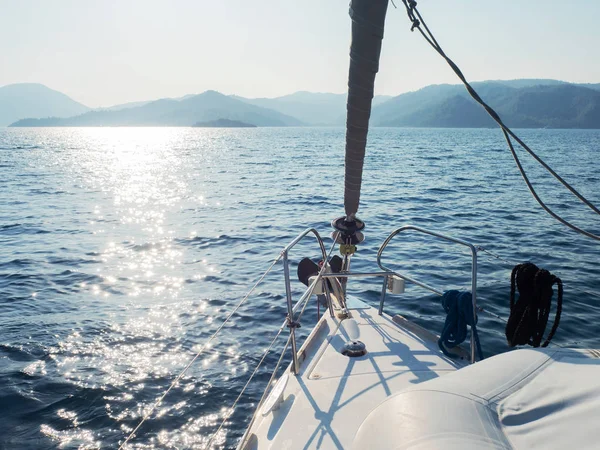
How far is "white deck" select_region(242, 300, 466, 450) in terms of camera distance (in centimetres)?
358

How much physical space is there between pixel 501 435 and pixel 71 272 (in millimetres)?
12231

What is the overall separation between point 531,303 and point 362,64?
2470mm

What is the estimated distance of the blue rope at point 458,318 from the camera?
4.32 m

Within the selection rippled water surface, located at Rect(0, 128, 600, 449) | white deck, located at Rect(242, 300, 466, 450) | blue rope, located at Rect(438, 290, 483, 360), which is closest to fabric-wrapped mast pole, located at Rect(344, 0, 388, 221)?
blue rope, located at Rect(438, 290, 483, 360)

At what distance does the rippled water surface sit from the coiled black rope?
177 cm

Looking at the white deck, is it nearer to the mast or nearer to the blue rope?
the blue rope

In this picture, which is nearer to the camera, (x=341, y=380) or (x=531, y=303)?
(x=531, y=303)

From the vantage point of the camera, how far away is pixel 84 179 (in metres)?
34.6

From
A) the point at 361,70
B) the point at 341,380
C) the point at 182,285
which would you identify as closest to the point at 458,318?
the point at 341,380

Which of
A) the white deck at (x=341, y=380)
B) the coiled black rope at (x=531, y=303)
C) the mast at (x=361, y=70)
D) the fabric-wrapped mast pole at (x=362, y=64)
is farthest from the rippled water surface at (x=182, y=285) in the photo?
the fabric-wrapped mast pole at (x=362, y=64)

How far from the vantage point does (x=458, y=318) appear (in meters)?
4.41

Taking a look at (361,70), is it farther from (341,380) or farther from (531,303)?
(341,380)

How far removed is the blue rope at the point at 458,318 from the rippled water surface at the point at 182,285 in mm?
1860

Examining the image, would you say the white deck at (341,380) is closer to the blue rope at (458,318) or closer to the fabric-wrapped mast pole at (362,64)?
the blue rope at (458,318)
